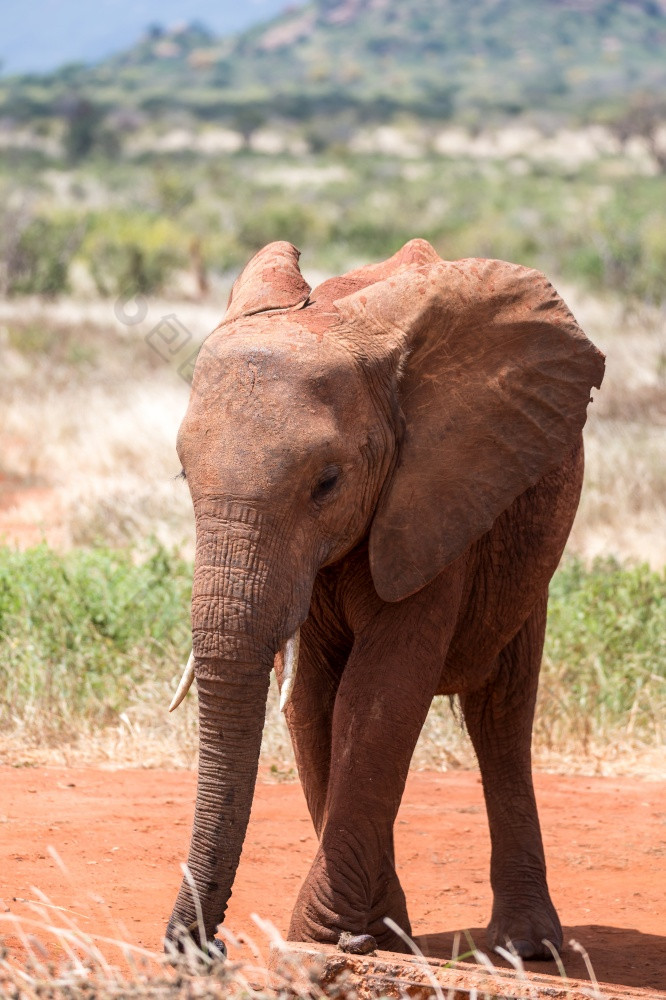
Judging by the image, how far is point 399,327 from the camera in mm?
4613

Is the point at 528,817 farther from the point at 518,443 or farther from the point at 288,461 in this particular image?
the point at 288,461

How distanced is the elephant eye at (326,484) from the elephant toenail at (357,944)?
1.18 meters

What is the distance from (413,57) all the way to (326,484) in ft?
487

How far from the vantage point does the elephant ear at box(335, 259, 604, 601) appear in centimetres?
453

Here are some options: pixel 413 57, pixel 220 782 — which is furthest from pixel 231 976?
pixel 413 57

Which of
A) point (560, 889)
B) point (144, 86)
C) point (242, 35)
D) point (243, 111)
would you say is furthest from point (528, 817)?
point (242, 35)

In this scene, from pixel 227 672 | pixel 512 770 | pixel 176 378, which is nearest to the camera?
pixel 227 672

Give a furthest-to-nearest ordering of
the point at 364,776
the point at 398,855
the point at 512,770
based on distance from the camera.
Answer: the point at 398,855 → the point at 512,770 → the point at 364,776

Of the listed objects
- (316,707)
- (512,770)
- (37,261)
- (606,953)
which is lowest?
(606,953)

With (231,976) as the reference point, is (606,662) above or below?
above

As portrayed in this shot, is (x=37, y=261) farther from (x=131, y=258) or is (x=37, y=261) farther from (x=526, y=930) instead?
(x=526, y=930)

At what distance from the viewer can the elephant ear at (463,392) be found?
4531 millimetres

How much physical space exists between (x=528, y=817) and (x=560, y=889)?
2.34ft

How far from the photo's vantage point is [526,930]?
18.1ft
